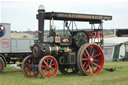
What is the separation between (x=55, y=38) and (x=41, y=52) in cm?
81

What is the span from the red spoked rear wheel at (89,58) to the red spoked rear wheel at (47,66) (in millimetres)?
989

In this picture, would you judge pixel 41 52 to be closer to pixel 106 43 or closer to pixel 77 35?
pixel 77 35

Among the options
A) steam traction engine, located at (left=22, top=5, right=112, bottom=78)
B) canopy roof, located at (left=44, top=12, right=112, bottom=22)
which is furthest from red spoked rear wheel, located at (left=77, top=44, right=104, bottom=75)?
canopy roof, located at (left=44, top=12, right=112, bottom=22)

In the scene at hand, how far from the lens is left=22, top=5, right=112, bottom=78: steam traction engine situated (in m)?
10.7

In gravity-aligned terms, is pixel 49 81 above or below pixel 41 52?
below

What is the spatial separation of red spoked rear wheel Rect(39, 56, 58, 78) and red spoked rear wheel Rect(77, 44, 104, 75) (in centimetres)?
99

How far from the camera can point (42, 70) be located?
10.4 meters

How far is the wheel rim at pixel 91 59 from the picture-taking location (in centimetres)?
1141

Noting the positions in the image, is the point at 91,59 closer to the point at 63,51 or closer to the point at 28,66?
the point at 63,51

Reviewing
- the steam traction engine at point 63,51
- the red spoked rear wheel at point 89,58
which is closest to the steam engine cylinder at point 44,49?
the steam traction engine at point 63,51

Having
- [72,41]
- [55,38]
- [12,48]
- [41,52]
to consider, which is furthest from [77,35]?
[12,48]

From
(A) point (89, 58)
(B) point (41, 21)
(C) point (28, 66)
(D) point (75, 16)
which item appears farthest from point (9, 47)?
(A) point (89, 58)

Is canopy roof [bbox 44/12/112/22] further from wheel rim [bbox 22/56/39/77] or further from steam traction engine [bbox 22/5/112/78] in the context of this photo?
wheel rim [bbox 22/56/39/77]

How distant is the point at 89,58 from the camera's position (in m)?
11.5
